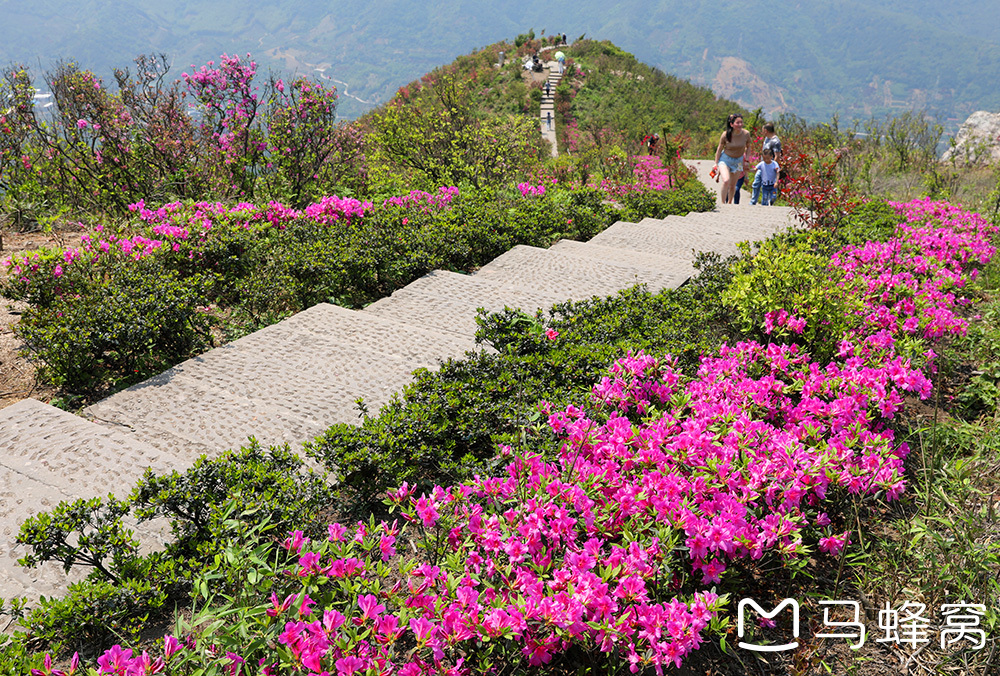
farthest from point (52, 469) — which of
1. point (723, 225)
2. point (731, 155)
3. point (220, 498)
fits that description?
point (731, 155)

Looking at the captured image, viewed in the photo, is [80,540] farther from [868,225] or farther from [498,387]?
[868,225]

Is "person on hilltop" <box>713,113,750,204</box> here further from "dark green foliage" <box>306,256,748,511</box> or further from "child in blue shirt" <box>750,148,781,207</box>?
"dark green foliage" <box>306,256,748,511</box>

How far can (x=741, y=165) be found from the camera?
32.9ft

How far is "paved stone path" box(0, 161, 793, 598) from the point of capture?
2547 millimetres

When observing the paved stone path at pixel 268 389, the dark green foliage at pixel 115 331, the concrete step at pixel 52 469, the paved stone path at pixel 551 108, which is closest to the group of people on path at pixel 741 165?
the paved stone path at pixel 268 389

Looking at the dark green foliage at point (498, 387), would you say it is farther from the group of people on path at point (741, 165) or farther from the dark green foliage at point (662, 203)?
the group of people on path at point (741, 165)

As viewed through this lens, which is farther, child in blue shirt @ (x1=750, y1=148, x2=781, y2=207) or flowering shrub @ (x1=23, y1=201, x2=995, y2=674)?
child in blue shirt @ (x1=750, y1=148, x2=781, y2=207)

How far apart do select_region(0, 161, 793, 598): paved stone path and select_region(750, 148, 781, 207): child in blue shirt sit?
5.56 meters

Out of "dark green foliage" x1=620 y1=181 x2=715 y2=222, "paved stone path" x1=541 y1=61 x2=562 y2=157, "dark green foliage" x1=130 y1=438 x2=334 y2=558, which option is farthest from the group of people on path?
"paved stone path" x1=541 y1=61 x2=562 y2=157

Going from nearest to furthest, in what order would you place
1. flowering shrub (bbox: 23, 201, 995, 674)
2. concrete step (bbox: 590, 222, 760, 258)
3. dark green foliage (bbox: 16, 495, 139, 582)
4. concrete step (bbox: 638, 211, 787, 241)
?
flowering shrub (bbox: 23, 201, 995, 674)
dark green foliage (bbox: 16, 495, 139, 582)
concrete step (bbox: 590, 222, 760, 258)
concrete step (bbox: 638, 211, 787, 241)

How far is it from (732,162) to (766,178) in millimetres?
696

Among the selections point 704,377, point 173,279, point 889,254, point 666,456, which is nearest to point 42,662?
point 666,456

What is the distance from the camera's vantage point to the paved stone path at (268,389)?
2547 millimetres

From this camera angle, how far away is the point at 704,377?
9.60ft
